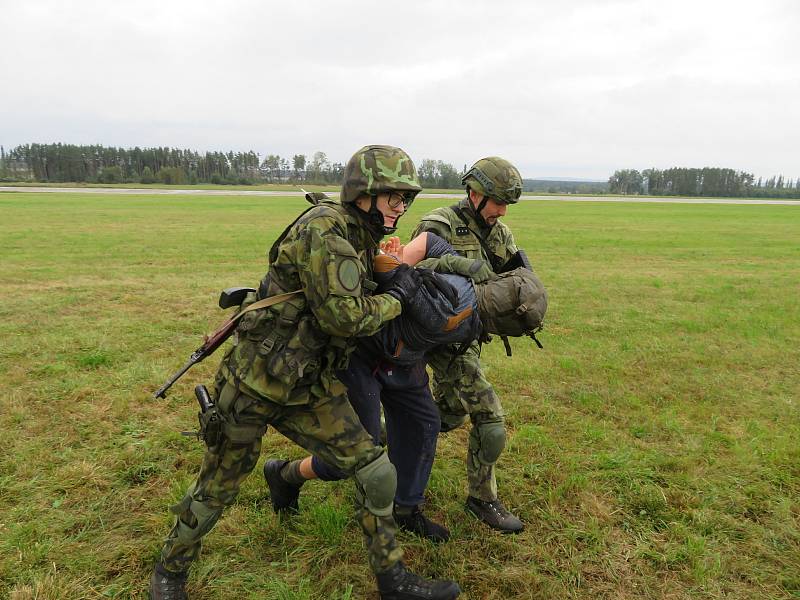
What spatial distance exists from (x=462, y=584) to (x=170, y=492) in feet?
8.05

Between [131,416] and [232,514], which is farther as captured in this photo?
[131,416]

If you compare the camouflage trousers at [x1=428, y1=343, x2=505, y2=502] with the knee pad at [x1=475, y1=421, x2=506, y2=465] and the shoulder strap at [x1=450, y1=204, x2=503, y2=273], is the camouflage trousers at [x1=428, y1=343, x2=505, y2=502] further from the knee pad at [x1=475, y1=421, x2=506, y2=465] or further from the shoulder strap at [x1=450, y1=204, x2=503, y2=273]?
the shoulder strap at [x1=450, y1=204, x2=503, y2=273]

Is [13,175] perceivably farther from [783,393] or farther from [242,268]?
[783,393]

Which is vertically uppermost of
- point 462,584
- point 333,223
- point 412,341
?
point 333,223

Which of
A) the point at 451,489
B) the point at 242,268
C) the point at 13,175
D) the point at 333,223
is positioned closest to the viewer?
the point at 333,223

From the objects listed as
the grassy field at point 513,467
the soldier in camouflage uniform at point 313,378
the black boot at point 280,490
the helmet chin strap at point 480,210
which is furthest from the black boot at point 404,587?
the helmet chin strap at point 480,210

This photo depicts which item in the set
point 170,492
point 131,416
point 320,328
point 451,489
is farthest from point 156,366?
point 320,328

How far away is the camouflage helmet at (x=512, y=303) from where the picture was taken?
11.6 feet

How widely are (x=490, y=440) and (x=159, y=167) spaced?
468ft

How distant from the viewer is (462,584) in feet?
11.7

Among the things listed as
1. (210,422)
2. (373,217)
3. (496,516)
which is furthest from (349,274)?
(496,516)

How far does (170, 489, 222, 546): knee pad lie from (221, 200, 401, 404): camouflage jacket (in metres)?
0.82

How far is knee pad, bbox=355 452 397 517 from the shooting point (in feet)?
10.4

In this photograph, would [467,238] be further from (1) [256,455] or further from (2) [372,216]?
(1) [256,455]
